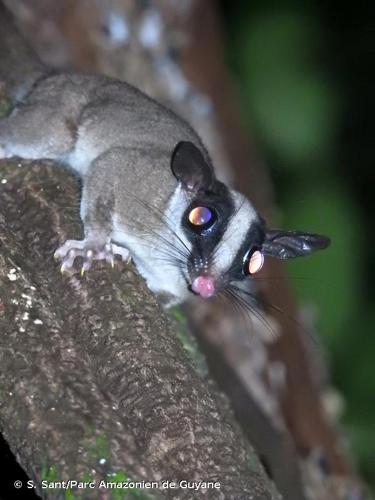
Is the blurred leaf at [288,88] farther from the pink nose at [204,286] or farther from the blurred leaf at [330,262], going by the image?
the pink nose at [204,286]

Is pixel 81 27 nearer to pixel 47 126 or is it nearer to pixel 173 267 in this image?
pixel 47 126

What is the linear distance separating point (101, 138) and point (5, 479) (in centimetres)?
176

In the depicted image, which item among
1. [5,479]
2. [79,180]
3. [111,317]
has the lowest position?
[5,479]

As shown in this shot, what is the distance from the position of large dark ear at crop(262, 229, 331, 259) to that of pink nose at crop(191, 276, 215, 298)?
0.44 m

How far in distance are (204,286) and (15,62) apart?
5.81 ft

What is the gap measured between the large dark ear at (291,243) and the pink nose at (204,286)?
44cm

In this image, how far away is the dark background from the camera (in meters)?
7.74

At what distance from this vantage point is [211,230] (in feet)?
13.3

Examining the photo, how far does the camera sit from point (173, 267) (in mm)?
4406

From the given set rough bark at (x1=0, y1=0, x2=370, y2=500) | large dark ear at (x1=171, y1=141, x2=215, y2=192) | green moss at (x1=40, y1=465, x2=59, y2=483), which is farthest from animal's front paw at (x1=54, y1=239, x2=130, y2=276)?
rough bark at (x1=0, y1=0, x2=370, y2=500)

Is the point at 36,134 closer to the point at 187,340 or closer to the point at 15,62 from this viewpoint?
the point at 15,62

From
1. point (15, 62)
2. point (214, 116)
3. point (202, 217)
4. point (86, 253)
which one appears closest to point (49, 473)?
point (86, 253)

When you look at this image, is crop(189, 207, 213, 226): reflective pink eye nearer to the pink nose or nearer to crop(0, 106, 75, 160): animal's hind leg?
the pink nose

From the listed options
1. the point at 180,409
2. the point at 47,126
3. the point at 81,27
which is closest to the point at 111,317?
the point at 180,409
